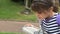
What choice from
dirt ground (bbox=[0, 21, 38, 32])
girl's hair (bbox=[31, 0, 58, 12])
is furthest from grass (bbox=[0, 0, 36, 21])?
girl's hair (bbox=[31, 0, 58, 12])

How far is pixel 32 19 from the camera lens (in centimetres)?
1042

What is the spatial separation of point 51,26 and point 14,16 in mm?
7968

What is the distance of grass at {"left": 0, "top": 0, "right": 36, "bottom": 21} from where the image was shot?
35.1 ft

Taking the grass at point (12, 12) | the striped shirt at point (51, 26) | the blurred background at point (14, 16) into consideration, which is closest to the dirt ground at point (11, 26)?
the blurred background at point (14, 16)

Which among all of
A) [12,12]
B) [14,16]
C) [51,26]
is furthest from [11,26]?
[51,26]

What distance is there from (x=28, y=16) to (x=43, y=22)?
7917mm

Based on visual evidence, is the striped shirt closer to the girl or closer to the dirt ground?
the girl

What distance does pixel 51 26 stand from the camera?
10.3 ft

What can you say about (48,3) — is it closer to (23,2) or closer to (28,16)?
(28,16)

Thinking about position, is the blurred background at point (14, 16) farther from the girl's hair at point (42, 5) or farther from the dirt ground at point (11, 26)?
the girl's hair at point (42, 5)

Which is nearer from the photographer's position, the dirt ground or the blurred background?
the dirt ground

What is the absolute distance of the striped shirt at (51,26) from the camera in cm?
312

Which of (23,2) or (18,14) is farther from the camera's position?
(23,2)

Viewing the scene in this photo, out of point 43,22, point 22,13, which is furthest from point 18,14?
point 43,22
